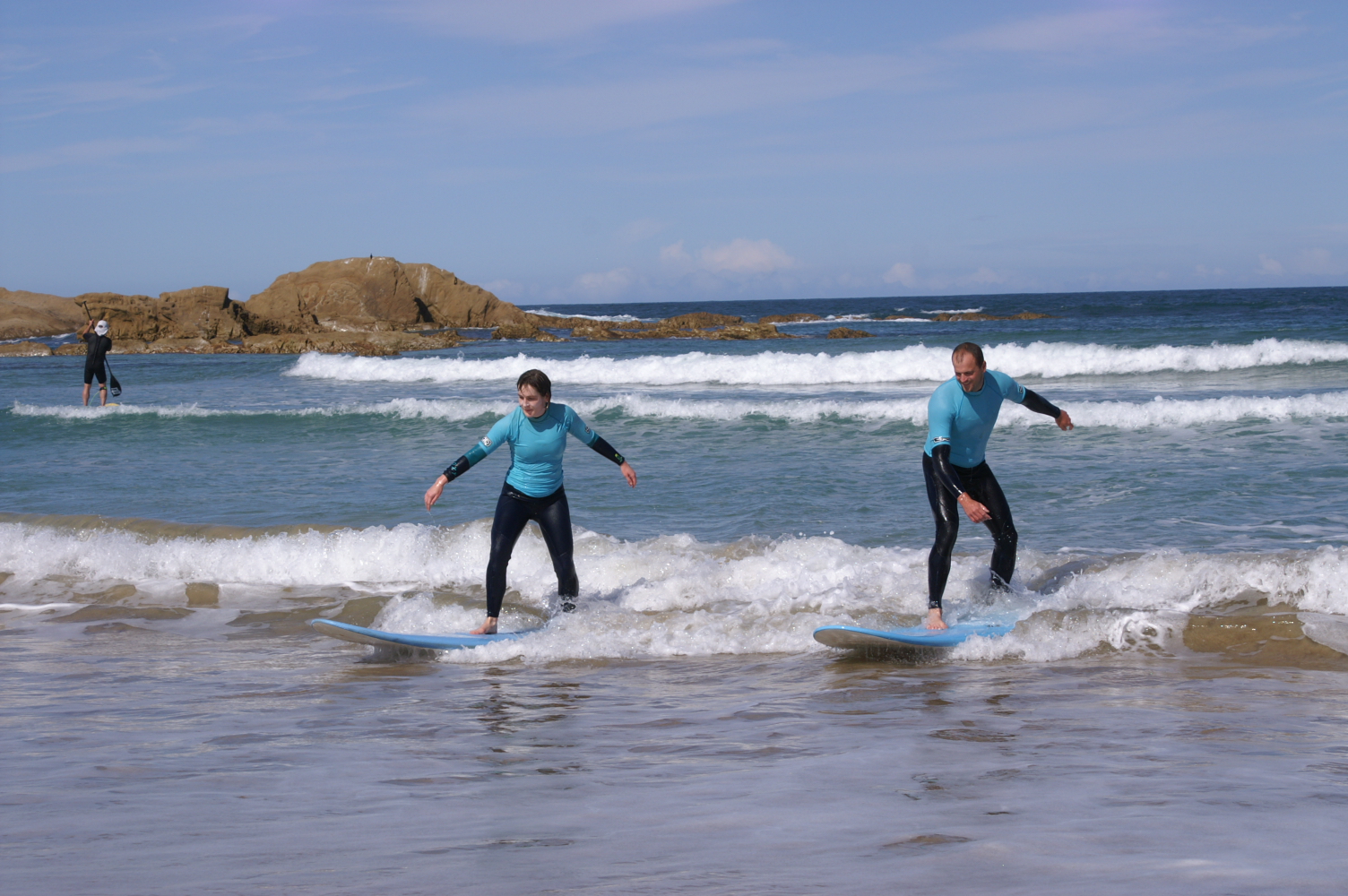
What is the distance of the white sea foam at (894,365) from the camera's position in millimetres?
25031

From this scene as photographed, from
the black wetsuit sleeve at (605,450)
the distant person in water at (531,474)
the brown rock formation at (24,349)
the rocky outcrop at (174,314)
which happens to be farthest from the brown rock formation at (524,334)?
the distant person in water at (531,474)

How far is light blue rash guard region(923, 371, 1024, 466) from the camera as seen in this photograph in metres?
6.52

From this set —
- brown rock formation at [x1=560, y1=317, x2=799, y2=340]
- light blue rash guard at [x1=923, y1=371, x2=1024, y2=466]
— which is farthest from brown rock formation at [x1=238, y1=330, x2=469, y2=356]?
light blue rash guard at [x1=923, y1=371, x2=1024, y2=466]

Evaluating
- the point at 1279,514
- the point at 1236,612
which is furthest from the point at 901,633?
the point at 1279,514

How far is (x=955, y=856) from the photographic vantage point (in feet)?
10.3

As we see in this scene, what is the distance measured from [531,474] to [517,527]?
1.26 feet

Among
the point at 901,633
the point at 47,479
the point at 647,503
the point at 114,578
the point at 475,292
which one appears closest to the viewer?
the point at 901,633

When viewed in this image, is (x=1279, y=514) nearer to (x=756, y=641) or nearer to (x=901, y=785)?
(x=756, y=641)

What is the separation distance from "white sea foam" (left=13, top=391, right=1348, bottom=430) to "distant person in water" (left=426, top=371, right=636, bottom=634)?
10.5 m

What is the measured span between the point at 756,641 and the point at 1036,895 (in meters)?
4.11

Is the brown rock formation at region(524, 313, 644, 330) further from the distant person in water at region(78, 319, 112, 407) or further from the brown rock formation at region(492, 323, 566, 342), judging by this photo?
the distant person in water at region(78, 319, 112, 407)

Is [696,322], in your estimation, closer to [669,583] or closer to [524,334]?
[524,334]

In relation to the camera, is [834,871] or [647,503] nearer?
[834,871]

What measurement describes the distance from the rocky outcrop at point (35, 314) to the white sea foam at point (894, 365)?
98.8 ft
